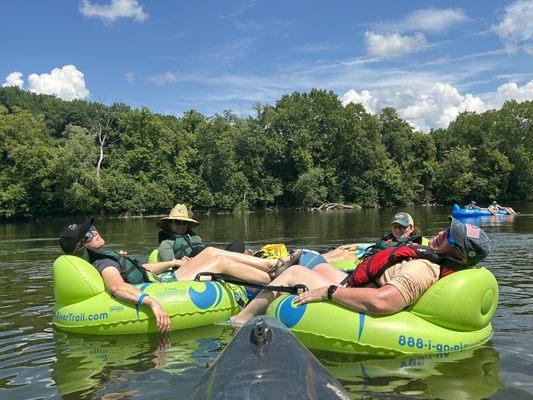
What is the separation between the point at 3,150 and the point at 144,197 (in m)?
12.9

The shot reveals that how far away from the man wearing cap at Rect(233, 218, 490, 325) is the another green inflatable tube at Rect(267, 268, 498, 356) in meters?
0.10

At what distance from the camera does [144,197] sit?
4541cm

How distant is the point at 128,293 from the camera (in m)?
5.48

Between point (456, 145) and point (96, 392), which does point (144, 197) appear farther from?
point (96, 392)

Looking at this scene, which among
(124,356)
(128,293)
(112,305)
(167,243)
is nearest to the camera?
(124,356)

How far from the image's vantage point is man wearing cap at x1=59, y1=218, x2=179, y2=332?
5.45 metres

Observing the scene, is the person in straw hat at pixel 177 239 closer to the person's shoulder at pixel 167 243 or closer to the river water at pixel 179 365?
the person's shoulder at pixel 167 243

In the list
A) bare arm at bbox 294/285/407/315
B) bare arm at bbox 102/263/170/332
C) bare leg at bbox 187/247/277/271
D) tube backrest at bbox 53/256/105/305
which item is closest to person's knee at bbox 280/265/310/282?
bare arm at bbox 294/285/407/315

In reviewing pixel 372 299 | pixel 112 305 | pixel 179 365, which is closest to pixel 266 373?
pixel 372 299

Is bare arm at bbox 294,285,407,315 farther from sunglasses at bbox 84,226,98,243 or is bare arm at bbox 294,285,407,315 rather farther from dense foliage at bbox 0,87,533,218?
dense foliage at bbox 0,87,533,218

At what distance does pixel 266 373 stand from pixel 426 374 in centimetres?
205

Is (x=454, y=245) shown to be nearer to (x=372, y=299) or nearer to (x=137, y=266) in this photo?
(x=372, y=299)

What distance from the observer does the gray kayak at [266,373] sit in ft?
8.22

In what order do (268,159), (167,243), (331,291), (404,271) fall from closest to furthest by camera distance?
1. (404,271)
2. (331,291)
3. (167,243)
4. (268,159)
